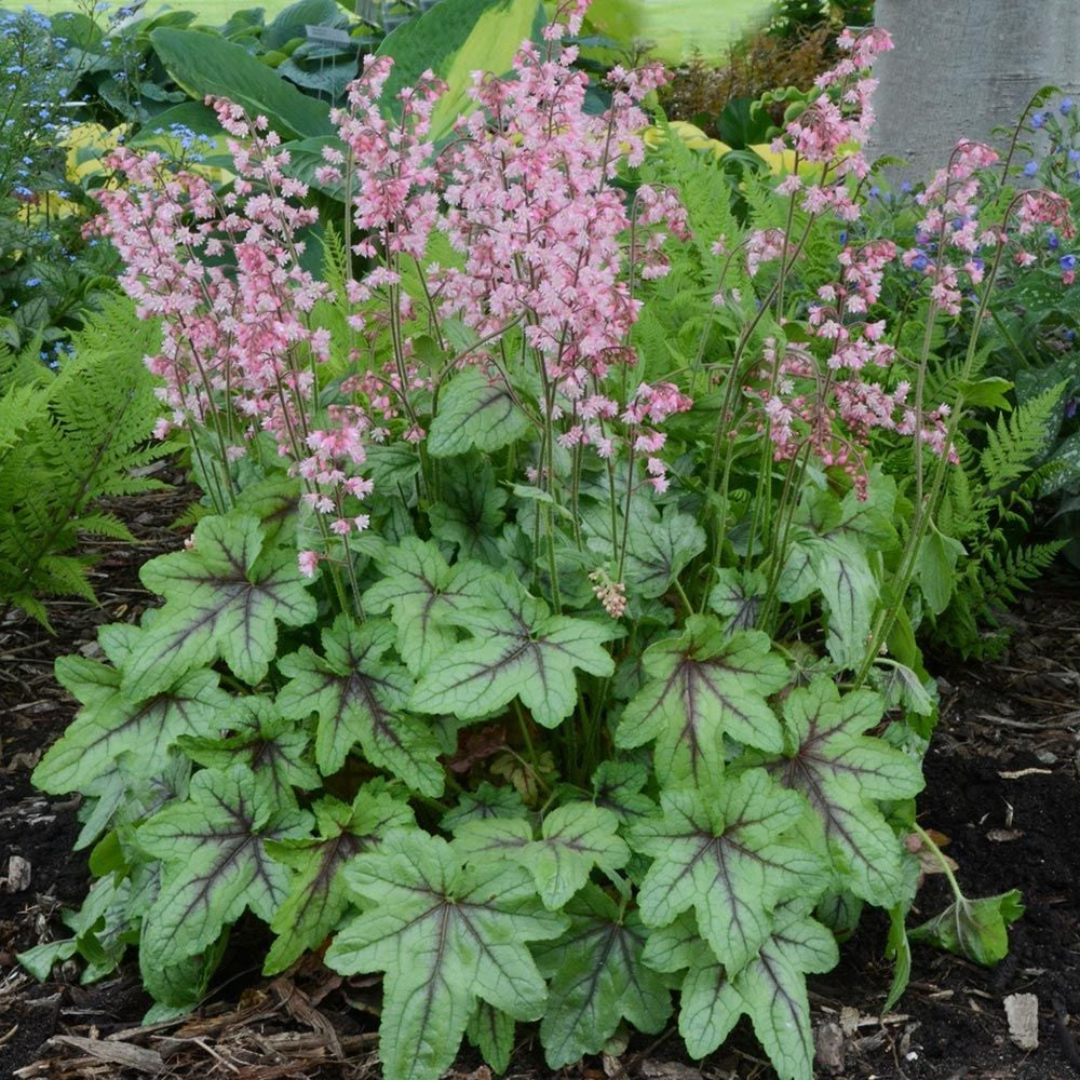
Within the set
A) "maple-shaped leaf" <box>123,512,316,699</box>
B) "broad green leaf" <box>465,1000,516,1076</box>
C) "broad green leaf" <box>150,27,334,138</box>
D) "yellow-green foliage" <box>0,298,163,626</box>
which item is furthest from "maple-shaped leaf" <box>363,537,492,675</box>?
"broad green leaf" <box>150,27,334,138</box>

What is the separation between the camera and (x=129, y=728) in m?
2.05

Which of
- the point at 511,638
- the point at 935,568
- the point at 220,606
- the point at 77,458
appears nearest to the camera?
the point at 511,638

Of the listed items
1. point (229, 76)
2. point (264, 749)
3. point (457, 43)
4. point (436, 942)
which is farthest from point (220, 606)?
point (229, 76)

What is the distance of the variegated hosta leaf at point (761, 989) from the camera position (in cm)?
184

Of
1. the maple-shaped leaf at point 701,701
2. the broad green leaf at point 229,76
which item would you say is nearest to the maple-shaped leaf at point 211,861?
the maple-shaped leaf at point 701,701

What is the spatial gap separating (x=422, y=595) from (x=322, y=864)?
0.42m

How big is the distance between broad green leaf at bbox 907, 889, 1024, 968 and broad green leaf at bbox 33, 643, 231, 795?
47.4 inches

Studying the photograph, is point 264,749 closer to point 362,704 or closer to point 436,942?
point 362,704

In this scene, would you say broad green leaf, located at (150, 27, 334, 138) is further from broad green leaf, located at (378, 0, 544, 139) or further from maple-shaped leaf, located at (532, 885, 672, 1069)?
maple-shaped leaf, located at (532, 885, 672, 1069)

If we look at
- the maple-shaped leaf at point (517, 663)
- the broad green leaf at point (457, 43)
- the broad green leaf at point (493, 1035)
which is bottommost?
the broad green leaf at point (493, 1035)

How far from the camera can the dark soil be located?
1968 mm

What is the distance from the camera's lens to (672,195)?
81.1 inches

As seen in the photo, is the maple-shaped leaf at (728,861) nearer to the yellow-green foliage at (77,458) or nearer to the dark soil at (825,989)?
the dark soil at (825,989)

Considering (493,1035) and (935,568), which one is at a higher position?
(935,568)
